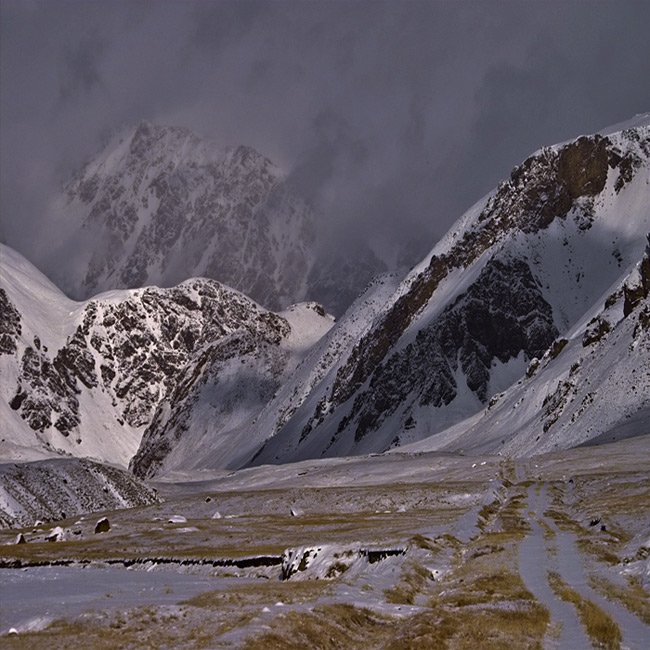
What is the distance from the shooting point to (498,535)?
55156 millimetres

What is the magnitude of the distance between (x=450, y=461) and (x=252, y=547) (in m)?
99.0

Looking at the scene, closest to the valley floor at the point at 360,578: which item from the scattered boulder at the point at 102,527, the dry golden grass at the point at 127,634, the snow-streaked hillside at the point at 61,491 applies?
the dry golden grass at the point at 127,634

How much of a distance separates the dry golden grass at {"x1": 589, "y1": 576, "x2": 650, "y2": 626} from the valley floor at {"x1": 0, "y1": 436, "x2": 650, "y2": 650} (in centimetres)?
8

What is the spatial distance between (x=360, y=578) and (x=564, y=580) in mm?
8656

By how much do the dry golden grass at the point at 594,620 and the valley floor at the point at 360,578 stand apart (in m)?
0.08

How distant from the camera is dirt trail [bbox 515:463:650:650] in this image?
2627 cm

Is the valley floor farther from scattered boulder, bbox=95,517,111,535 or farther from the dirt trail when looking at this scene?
scattered boulder, bbox=95,517,111,535

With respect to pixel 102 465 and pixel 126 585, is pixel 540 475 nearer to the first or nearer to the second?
pixel 102 465

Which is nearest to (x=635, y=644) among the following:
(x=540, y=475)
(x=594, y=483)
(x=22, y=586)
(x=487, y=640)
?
(x=487, y=640)

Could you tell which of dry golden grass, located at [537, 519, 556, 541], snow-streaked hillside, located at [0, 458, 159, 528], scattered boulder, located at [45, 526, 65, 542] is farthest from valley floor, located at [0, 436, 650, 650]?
snow-streaked hillside, located at [0, 458, 159, 528]

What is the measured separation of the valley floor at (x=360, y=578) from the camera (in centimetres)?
2736

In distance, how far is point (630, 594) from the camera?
108 feet

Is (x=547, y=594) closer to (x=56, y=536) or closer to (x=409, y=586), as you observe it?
(x=409, y=586)

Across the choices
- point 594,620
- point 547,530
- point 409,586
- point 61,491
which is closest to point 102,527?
point 61,491
